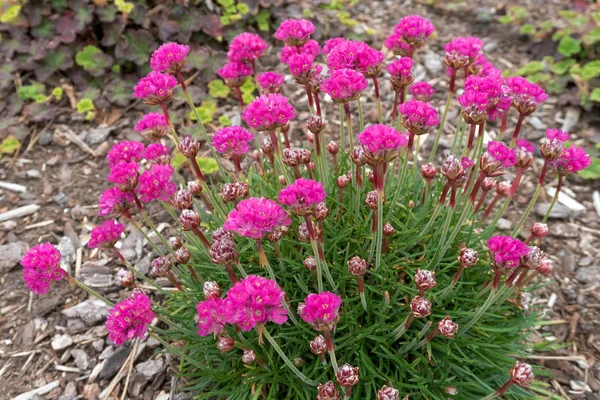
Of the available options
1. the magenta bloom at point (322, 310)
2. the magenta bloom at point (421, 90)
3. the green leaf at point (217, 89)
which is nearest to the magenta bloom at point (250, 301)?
the magenta bloom at point (322, 310)

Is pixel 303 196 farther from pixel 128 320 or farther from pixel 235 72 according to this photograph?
pixel 235 72

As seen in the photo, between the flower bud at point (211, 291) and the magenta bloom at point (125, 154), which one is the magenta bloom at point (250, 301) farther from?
the magenta bloom at point (125, 154)

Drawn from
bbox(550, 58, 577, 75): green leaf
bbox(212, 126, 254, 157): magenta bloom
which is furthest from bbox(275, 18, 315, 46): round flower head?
bbox(550, 58, 577, 75): green leaf

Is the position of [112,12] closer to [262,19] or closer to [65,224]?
[262,19]

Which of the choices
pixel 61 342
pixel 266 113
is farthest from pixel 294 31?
pixel 61 342

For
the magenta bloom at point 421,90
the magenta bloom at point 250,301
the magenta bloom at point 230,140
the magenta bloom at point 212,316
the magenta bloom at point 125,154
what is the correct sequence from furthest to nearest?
the magenta bloom at point 421,90
the magenta bloom at point 125,154
the magenta bloom at point 230,140
the magenta bloom at point 212,316
the magenta bloom at point 250,301

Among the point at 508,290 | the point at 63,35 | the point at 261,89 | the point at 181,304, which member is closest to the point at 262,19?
the point at 63,35
